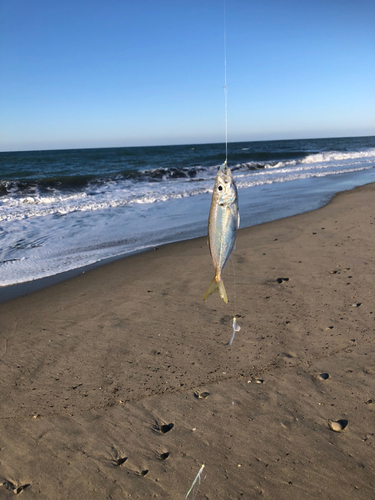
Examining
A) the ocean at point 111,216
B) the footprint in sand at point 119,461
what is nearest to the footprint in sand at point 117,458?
the footprint in sand at point 119,461

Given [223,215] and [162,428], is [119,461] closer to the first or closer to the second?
[162,428]

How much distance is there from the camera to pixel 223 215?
2357 mm

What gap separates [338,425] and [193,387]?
1.24 meters

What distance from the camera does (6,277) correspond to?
6.29 m

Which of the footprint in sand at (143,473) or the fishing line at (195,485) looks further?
the footprint in sand at (143,473)

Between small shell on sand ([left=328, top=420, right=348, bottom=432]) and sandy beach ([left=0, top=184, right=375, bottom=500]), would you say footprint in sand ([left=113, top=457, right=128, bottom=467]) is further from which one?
small shell on sand ([left=328, top=420, right=348, bottom=432])

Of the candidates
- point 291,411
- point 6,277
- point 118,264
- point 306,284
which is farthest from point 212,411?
point 6,277

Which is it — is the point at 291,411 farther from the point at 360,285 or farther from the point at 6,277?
the point at 6,277

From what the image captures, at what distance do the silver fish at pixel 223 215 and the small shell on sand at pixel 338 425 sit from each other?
1.40 meters

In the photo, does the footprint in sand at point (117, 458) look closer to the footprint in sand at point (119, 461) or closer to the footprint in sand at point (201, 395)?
the footprint in sand at point (119, 461)

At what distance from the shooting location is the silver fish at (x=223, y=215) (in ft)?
7.63

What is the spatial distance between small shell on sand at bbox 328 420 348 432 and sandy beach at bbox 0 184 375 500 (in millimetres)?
11

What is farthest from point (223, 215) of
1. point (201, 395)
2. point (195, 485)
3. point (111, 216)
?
point (111, 216)

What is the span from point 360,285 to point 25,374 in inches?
172
